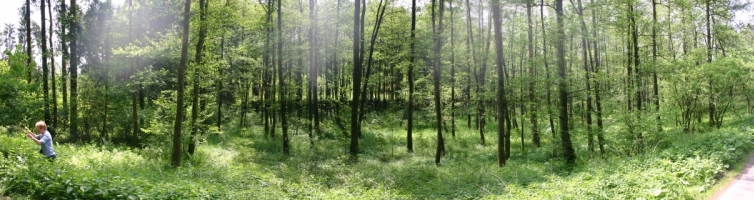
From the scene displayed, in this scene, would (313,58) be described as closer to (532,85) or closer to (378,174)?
(378,174)

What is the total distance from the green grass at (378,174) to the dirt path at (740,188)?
23cm

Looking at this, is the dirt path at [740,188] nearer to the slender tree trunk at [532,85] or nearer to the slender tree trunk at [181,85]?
the slender tree trunk at [532,85]

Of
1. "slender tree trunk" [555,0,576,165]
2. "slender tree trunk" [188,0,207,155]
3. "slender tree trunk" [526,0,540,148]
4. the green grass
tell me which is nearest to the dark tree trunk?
the green grass

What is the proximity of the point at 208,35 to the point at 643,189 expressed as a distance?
14565 millimetres

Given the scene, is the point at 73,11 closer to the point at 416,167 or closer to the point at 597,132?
the point at 416,167

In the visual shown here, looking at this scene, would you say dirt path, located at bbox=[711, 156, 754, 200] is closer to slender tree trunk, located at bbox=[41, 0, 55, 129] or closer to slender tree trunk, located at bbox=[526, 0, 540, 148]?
slender tree trunk, located at bbox=[526, 0, 540, 148]

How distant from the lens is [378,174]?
45.1 ft

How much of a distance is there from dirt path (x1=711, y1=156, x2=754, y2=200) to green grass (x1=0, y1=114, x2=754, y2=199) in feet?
0.75

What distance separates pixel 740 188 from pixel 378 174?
32.1 feet

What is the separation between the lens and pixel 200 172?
37.0ft

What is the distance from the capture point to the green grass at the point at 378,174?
21.5 ft

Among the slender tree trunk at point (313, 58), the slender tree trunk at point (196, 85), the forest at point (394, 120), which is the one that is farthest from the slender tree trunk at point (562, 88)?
the slender tree trunk at point (313, 58)

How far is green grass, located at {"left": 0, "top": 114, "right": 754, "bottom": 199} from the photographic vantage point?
655cm

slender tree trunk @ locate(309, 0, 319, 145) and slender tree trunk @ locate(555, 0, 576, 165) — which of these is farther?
slender tree trunk @ locate(309, 0, 319, 145)
